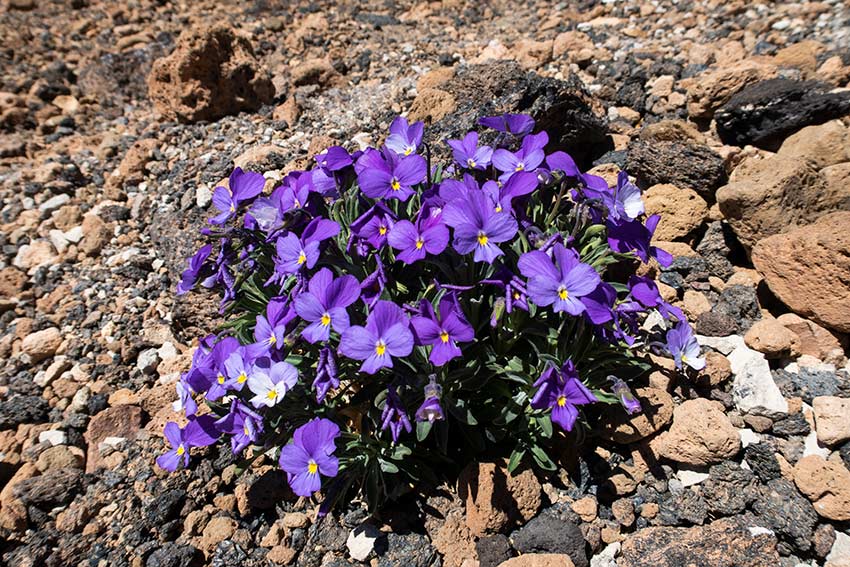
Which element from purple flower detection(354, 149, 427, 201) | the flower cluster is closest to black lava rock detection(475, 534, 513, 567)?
the flower cluster

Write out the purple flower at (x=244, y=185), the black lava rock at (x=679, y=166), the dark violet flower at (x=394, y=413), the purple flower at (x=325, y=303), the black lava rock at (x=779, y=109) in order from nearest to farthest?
the purple flower at (x=325, y=303)
the dark violet flower at (x=394, y=413)
the purple flower at (x=244, y=185)
the black lava rock at (x=679, y=166)
the black lava rock at (x=779, y=109)

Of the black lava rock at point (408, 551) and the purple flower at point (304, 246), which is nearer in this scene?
the purple flower at point (304, 246)

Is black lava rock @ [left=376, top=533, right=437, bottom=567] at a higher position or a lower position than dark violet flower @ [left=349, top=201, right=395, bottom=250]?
lower

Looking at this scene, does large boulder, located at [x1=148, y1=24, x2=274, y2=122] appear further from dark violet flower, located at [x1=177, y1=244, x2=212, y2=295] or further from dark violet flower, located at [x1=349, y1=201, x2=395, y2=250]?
dark violet flower, located at [x1=349, y1=201, x2=395, y2=250]

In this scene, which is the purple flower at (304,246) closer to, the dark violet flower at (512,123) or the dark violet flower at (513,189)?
the dark violet flower at (513,189)

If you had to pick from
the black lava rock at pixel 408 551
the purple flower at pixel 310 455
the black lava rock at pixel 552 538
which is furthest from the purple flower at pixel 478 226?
the black lava rock at pixel 408 551
